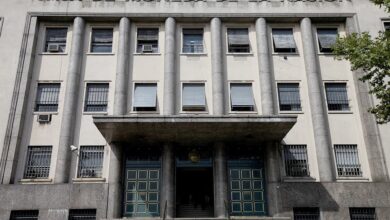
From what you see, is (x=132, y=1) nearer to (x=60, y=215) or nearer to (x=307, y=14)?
(x=307, y=14)

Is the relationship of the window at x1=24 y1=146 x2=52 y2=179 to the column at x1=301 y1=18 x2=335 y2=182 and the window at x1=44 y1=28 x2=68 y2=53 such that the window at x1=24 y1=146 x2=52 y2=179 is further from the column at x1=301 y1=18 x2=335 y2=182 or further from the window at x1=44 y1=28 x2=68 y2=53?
the column at x1=301 y1=18 x2=335 y2=182

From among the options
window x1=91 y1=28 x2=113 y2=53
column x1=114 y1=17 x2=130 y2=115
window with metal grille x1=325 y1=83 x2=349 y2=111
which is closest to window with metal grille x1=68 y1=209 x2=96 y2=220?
column x1=114 y1=17 x2=130 y2=115

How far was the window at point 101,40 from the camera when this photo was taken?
71.7 feet

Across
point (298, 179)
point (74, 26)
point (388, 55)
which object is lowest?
point (298, 179)

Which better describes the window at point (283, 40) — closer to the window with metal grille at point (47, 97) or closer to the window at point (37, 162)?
the window with metal grille at point (47, 97)

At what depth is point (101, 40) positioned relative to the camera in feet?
72.3

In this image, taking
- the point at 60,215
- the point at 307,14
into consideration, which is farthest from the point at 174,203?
the point at 307,14

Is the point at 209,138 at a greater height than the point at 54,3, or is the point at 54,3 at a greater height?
the point at 54,3

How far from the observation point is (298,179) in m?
19.1

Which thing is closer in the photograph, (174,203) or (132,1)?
(174,203)

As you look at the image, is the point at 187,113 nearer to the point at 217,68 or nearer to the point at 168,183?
the point at 217,68

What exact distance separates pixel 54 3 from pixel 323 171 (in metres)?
17.0

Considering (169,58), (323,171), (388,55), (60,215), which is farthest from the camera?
(169,58)

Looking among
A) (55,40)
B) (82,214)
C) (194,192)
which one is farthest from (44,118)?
(194,192)
